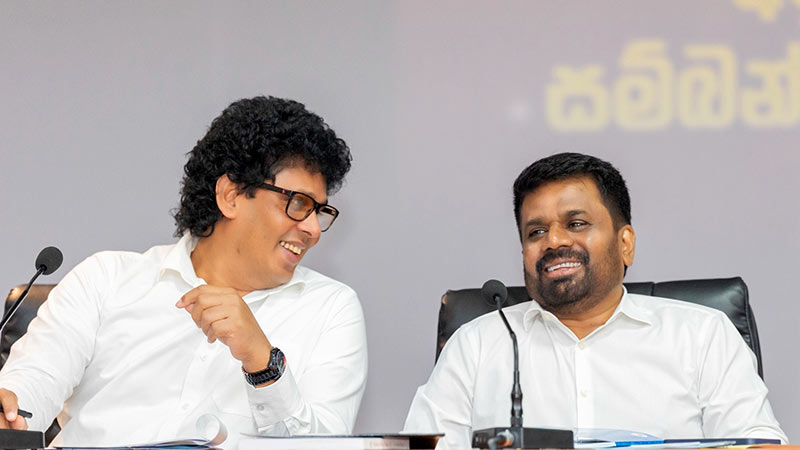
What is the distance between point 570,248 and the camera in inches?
93.1

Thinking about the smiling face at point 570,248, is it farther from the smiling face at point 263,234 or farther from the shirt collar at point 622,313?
the smiling face at point 263,234

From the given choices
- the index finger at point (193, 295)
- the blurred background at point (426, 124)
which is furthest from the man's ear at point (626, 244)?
the index finger at point (193, 295)

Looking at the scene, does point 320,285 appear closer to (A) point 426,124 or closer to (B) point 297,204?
(B) point 297,204

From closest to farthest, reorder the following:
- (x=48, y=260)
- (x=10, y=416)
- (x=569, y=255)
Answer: (x=10, y=416) < (x=48, y=260) < (x=569, y=255)

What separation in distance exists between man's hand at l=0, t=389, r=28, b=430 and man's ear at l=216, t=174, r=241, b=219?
0.76 m

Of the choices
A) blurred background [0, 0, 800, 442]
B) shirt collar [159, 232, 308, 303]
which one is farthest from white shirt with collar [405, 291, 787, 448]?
blurred background [0, 0, 800, 442]

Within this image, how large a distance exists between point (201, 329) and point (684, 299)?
1.24m

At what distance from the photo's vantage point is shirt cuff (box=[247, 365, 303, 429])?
191 centimetres

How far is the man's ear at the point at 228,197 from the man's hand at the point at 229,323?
522mm

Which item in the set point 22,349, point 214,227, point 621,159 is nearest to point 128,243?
point 214,227

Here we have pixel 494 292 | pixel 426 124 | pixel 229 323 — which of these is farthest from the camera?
pixel 426 124

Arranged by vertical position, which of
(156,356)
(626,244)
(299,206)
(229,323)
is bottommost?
(156,356)

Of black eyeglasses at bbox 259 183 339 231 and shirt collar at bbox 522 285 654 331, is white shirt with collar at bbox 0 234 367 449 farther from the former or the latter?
shirt collar at bbox 522 285 654 331

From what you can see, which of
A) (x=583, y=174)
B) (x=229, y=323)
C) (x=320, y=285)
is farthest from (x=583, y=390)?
(x=229, y=323)
